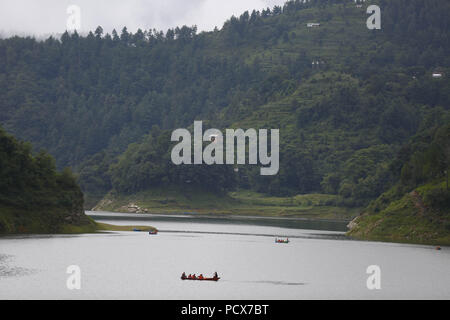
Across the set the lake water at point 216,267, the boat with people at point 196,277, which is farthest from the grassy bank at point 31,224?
the boat with people at point 196,277

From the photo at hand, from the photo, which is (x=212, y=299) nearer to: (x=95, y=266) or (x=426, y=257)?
(x=95, y=266)

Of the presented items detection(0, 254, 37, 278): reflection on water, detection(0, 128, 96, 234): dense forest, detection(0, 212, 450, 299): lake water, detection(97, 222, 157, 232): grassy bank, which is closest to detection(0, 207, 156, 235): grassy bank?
detection(0, 128, 96, 234): dense forest

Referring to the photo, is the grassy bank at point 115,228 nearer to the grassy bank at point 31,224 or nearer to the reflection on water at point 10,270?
the grassy bank at point 31,224

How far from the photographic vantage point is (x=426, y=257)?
4941 inches

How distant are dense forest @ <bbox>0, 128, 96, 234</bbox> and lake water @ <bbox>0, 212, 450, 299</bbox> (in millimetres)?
6147

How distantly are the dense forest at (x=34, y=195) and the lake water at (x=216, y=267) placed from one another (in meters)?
6.15

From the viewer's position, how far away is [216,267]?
109m

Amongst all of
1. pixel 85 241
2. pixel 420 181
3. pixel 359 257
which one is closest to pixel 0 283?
pixel 85 241

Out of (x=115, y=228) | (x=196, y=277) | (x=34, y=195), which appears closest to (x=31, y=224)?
(x=34, y=195)

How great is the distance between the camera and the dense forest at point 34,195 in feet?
467

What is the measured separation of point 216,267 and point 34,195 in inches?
2121

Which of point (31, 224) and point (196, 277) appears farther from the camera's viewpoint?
point (31, 224)

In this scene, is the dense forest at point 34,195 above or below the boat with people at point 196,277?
above

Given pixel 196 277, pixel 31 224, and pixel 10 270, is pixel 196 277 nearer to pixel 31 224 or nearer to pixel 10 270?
A: pixel 10 270
